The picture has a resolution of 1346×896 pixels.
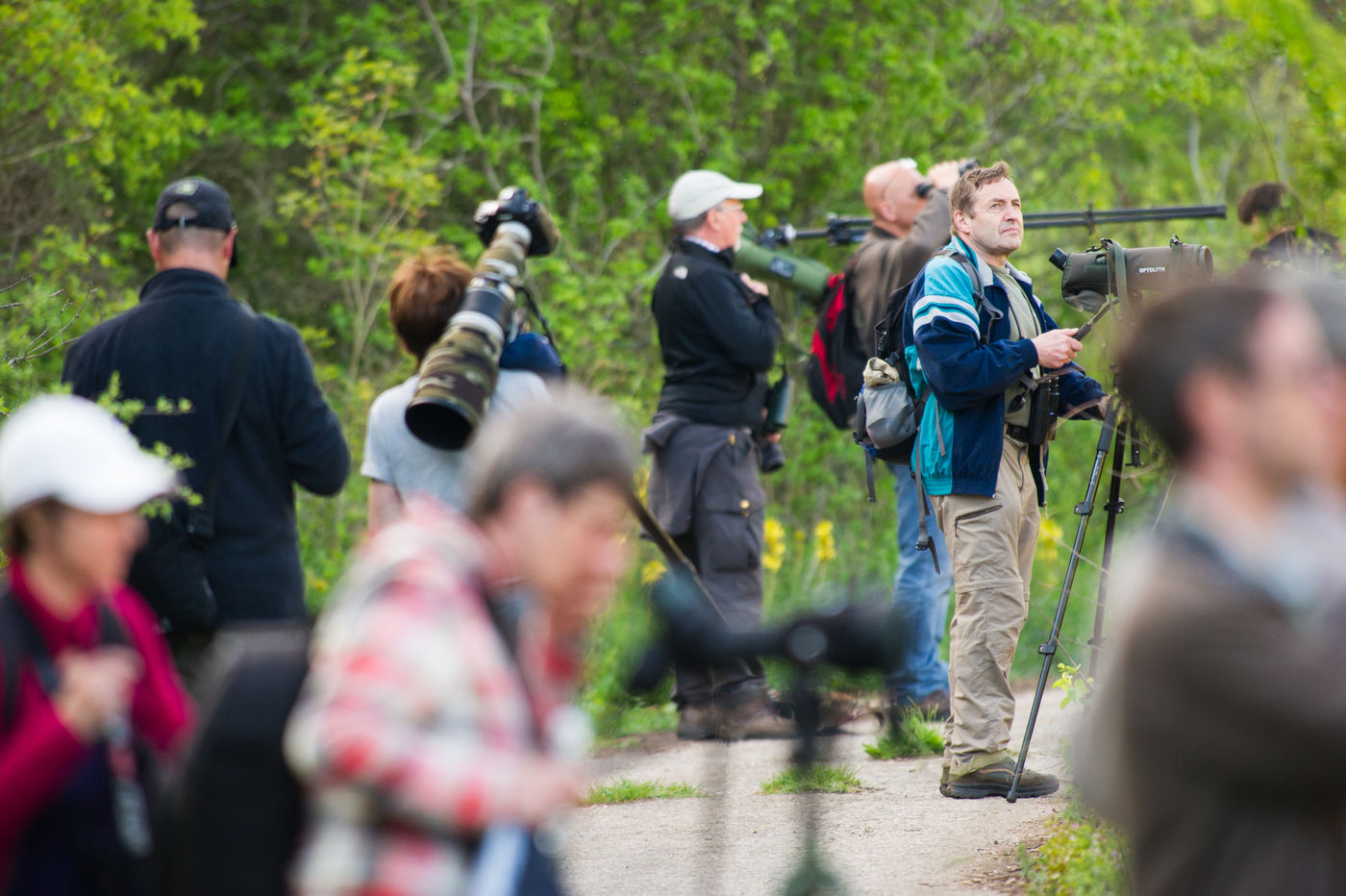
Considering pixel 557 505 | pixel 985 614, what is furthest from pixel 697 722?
pixel 557 505

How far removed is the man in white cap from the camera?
6613 millimetres

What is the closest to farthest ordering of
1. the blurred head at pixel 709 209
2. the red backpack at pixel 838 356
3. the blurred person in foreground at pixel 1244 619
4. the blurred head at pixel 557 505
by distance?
1. the blurred person in foreground at pixel 1244 619
2. the blurred head at pixel 557 505
3. the blurred head at pixel 709 209
4. the red backpack at pixel 838 356

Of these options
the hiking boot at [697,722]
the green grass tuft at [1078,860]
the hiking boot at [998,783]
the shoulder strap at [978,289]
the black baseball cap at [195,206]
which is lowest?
the hiking boot at [697,722]

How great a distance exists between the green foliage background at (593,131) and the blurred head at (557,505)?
7385 mm

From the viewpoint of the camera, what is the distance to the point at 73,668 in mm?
2432

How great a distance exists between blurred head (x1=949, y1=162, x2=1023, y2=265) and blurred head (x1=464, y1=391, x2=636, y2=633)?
3.52 meters

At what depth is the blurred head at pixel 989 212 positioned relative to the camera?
521 cm

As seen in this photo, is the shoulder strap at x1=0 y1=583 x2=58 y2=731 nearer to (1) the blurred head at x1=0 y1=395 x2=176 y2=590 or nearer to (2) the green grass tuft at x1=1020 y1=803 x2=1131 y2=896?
(1) the blurred head at x1=0 y1=395 x2=176 y2=590

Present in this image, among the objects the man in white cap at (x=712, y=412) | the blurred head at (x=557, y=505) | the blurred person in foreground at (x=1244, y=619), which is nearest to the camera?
the blurred person in foreground at (x=1244, y=619)

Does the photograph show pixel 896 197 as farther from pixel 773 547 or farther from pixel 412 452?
pixel 412 452

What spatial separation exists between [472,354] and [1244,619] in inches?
106

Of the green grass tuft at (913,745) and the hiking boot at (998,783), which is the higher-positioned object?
the hiking boot at (998,783)

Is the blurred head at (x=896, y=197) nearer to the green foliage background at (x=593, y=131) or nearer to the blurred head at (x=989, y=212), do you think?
the blurred head at (x=989, y=212)

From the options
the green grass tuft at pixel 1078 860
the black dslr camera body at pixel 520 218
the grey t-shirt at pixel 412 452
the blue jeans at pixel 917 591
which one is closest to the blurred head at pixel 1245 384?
the green grass tuft at pixel 1078 860
